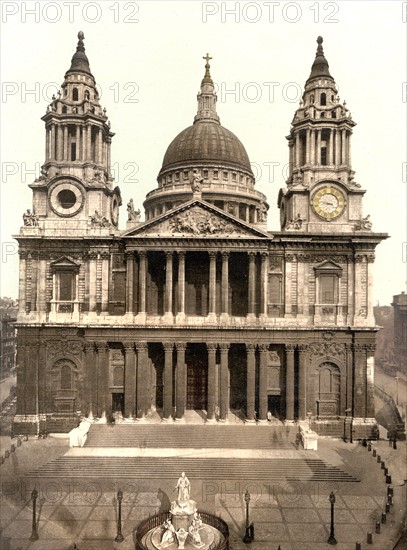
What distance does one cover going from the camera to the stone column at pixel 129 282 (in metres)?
34.0

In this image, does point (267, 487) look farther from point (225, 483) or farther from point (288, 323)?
point (288, 323)

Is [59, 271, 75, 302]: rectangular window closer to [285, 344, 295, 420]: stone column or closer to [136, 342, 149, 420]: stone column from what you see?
[136, 342, 149, 420]: stone column

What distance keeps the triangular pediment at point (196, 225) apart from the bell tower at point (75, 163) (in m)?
3.70

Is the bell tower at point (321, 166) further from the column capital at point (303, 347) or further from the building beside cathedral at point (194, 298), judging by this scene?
the column capital at point (303, 347)

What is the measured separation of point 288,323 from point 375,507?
13309mm

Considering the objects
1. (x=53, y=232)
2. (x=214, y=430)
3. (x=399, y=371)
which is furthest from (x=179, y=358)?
(x=399, y=371)

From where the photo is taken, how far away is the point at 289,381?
110 ft

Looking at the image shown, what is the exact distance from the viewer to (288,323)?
1337 inches

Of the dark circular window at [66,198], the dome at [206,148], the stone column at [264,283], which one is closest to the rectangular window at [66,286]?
the dark circular window at [66,198]

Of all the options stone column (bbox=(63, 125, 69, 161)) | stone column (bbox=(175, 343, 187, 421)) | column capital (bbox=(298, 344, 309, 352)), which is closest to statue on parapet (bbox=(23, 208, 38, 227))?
stone column (bbox=(63, 125, 69, 161))

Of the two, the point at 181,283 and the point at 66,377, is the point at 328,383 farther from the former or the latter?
the point at 66,377

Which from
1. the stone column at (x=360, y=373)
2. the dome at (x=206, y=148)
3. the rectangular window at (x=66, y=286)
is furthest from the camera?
the dome at (x=206, y=148)

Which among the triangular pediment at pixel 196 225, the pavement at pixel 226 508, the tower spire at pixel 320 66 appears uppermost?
the tower spire at pixel 320 66

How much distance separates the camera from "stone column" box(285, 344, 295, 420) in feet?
110
